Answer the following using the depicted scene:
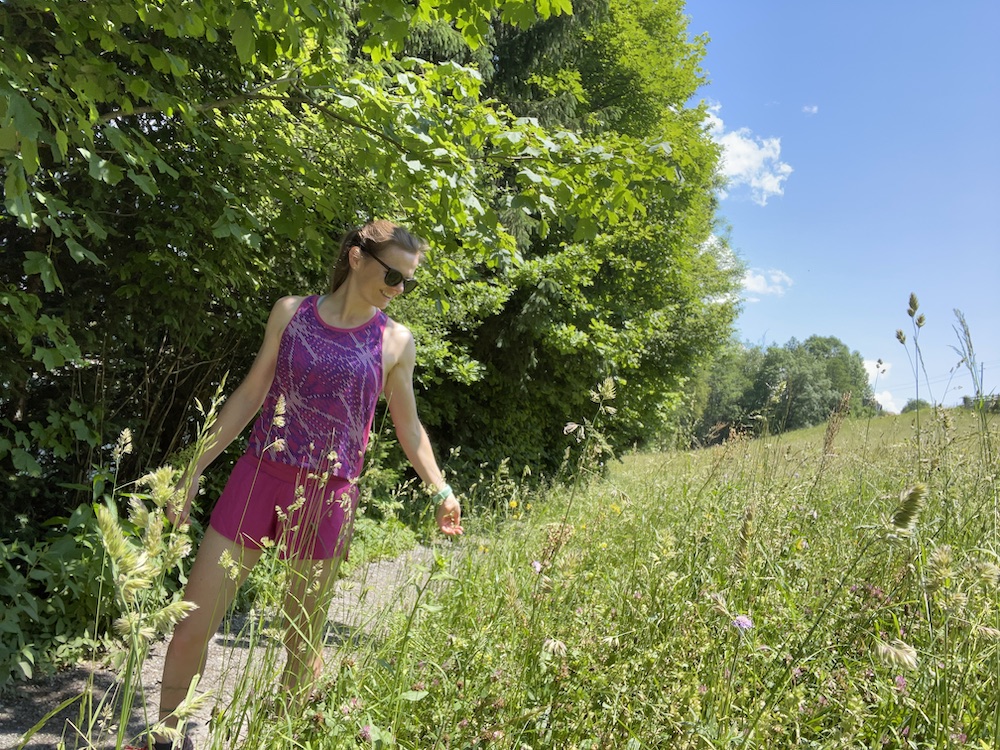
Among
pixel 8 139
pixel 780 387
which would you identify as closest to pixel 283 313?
pixel 8 139

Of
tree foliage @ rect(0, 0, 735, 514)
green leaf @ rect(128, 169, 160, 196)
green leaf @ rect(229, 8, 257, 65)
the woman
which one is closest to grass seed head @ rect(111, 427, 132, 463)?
the woman

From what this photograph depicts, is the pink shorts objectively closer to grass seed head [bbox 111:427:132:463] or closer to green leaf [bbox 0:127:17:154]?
grass seed head [bbox 111:427:132:463]

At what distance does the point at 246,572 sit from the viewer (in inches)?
84.3

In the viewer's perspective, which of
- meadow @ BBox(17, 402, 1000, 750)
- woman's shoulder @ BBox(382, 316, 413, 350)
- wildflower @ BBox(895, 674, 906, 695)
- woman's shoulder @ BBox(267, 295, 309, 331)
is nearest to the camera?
meadow @ BBox(17, 402, 1000, 750)

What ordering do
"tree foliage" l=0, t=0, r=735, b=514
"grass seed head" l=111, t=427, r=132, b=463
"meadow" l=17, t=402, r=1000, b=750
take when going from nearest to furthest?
"grass seed head" l=111, t=427, r=132, b=463, "meadow" l=17, t=402, r=1000, b=750, "tree foliage" l=0, t=0, r=735, b=514

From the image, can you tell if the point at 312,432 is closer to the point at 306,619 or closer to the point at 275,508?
the point at 275,508

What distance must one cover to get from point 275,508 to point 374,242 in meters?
0.98

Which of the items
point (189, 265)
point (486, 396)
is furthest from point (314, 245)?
point (486, 396)

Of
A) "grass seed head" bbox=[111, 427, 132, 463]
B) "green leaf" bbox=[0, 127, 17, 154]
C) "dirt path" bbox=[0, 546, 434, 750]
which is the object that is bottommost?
"dirt path" bbox=[0, 546, 434, 750]

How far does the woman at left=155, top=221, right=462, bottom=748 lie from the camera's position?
2051mm

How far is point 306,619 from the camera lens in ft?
6.48

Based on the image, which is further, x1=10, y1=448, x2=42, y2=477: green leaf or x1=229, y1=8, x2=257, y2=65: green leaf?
x1=10, y1=448, x2=42, y2=477: green leaf

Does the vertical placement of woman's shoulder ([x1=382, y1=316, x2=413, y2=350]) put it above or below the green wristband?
above

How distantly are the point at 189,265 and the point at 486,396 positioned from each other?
638 cm
